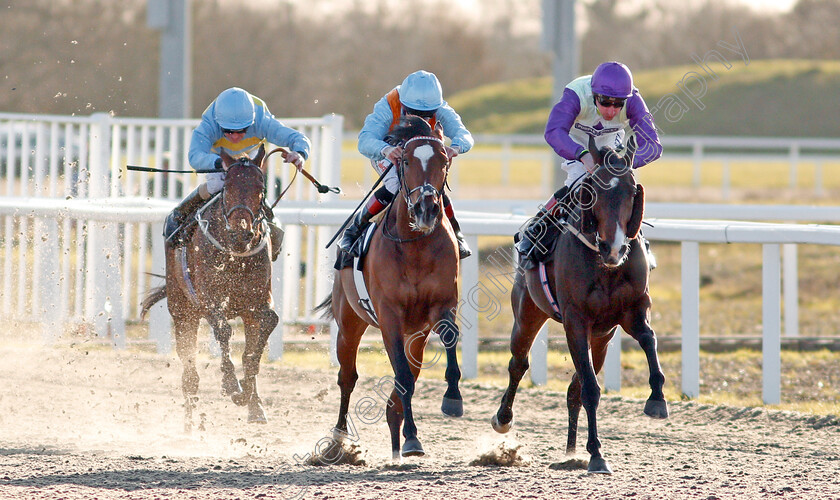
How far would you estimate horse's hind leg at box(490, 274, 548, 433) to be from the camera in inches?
225

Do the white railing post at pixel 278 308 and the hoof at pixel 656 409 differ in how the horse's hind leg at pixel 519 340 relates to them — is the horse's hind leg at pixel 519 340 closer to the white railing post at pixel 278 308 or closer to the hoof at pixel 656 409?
the hoof at pixel 656 409

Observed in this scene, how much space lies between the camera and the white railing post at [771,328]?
21.6 ft

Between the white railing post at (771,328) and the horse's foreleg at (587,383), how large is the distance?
1.94m

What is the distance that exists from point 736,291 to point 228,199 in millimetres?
8059

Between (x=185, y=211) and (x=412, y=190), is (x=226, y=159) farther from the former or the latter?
(x=412, y=190)

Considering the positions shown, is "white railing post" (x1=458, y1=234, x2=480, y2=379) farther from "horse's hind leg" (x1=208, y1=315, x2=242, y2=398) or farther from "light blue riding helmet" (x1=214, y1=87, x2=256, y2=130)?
"light blue riding helmet" (x1=214, y1=87, x2=256, y2=130)

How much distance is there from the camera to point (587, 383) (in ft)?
16.5

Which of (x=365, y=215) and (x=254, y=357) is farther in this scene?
(x=254, y=357)

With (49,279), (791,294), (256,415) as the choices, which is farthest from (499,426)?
(49,279)

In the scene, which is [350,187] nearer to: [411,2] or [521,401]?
[521,401]

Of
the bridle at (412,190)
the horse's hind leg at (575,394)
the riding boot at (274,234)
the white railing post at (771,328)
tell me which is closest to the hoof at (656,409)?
the horse's hind leg at (575,394)

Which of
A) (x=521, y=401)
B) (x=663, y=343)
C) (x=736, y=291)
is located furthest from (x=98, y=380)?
(x=736, y=291)

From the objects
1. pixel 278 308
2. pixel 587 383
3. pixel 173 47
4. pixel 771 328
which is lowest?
pixel 587 383

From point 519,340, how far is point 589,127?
1141mm
